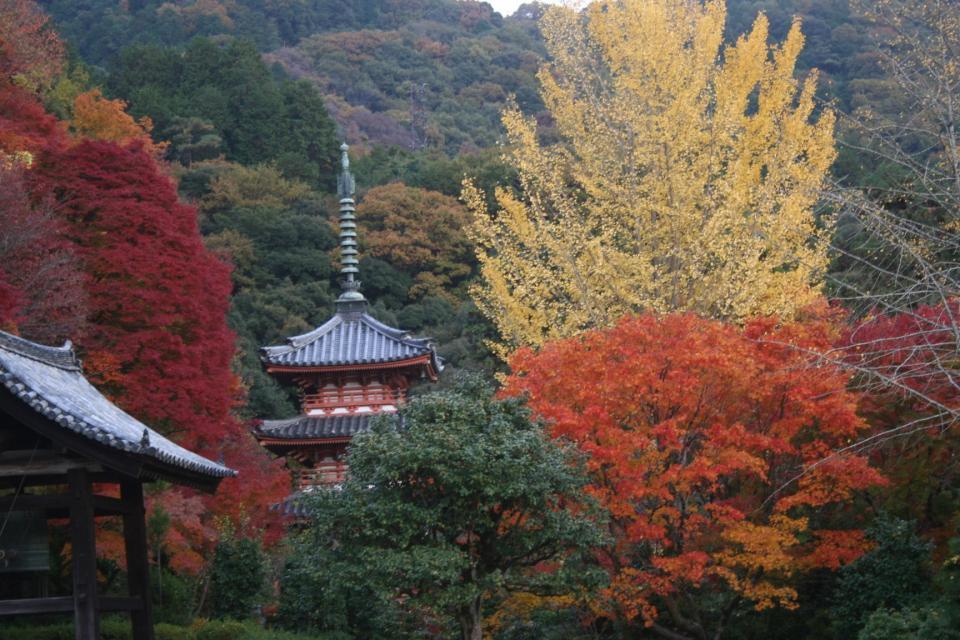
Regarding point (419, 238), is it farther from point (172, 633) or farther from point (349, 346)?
point (172, 633)

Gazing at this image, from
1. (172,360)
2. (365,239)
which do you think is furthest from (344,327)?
(365,239)

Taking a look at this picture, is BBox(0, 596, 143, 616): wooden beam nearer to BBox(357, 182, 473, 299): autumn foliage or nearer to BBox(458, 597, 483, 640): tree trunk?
BBox(458, 597, 483, 640): tree trunk

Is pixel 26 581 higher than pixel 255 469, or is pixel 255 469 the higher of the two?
pixel 255 469

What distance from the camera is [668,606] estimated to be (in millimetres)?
13203

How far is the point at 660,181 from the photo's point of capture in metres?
14.4

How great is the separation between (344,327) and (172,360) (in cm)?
532

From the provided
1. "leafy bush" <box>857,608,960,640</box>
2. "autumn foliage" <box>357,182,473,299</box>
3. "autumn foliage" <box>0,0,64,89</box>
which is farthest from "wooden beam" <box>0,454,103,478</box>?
"autumn foliage" <box>357,182,473,299</box>

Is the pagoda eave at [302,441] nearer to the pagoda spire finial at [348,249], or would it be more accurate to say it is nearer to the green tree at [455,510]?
the pagoda spire finial at [348,249]

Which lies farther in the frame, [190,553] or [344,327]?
[344,327]

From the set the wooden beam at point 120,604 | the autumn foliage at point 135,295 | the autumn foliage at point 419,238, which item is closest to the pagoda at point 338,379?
the autumn foliage at point 135,295

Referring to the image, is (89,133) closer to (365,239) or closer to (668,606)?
A: (365,239)

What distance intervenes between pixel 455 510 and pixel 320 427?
9173 mm

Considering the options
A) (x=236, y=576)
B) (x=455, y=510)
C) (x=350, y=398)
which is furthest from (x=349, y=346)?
(x=455, y=510)

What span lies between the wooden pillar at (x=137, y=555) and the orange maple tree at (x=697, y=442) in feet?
14.9
